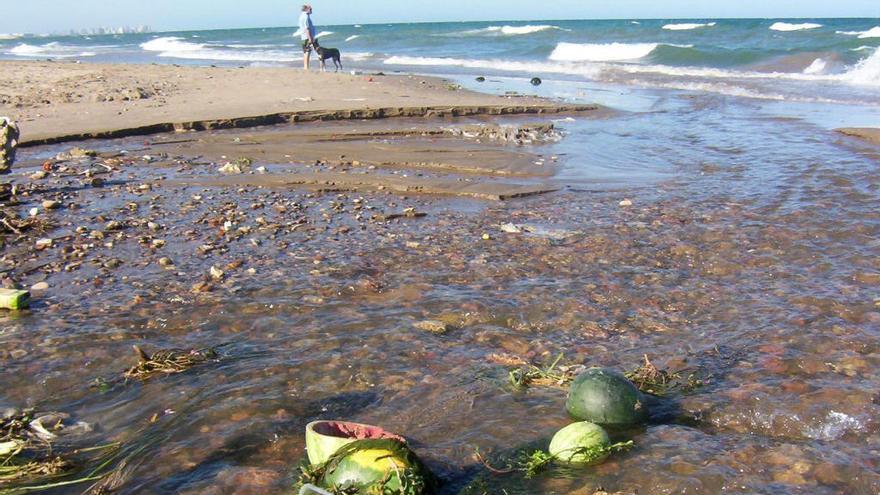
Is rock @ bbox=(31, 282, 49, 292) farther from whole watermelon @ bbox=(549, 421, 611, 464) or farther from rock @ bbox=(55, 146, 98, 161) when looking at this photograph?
rock @ bbox=(55, 146, 98, 161)

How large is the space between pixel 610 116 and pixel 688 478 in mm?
11499

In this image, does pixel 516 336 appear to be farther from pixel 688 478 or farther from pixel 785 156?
pixel 785 156

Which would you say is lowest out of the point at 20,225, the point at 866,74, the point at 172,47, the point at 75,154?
the point at 20,225

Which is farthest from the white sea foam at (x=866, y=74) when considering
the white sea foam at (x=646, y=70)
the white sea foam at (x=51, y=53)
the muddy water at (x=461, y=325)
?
the white sea foam at (x=51, y=53)

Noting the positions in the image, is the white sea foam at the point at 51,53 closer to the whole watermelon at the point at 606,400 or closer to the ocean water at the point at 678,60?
the ocean water at the point at 678,60

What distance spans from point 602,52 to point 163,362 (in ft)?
119

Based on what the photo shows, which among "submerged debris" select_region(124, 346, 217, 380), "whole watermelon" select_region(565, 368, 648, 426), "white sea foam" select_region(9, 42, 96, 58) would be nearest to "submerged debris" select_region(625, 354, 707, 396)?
"whole watermelon" select_region(565, 368, 648, 426)

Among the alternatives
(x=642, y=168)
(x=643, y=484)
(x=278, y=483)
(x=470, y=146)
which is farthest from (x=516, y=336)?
(x=470, y=146)

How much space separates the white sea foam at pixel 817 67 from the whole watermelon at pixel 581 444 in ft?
79.2

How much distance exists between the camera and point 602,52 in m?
36.8

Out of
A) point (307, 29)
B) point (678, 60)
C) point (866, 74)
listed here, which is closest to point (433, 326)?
point (307, 29)

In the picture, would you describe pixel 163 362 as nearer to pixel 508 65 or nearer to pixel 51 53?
pixel 508 65

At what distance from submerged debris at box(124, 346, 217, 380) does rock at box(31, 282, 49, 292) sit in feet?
4.91

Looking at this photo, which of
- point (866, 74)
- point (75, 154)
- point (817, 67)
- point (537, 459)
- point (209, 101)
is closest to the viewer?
point (537, 459)
